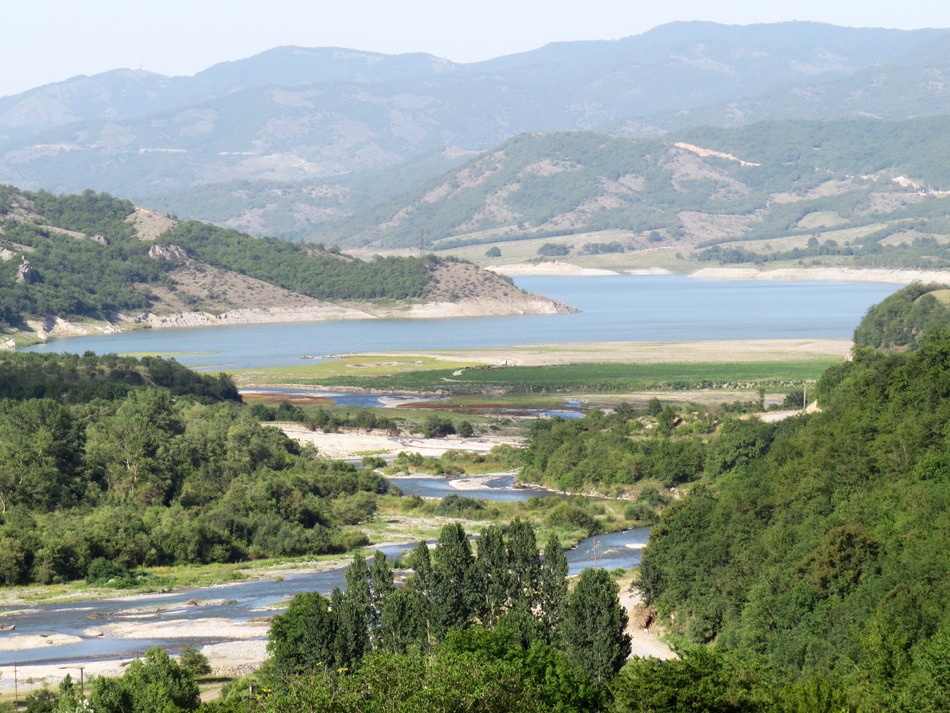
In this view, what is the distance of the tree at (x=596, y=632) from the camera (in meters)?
39.5

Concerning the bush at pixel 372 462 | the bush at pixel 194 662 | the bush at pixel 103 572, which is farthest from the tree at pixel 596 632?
the bush at pixel 372 462

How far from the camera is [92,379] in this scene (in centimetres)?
9750

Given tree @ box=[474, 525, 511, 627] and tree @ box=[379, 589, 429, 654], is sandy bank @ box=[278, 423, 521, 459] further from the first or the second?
tree @ box=[379, 589, 429, 654]

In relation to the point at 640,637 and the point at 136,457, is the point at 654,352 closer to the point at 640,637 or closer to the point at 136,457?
the point at 136,457

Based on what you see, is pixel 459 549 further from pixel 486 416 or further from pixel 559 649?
pixel 486 416

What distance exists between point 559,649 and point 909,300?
116 meters

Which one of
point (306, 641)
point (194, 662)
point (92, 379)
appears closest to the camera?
point (306, 641)

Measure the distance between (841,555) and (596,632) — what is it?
8.50m

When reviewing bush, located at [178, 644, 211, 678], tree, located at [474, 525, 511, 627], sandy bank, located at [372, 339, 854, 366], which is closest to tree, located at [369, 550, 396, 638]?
tree, located at [474, 525, 511, 627]

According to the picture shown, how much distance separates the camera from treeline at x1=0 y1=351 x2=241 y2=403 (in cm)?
8775

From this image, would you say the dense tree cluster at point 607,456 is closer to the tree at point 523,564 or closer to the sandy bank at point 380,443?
the sandy bank at point 380,443

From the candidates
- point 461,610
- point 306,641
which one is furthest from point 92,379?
point 306,641

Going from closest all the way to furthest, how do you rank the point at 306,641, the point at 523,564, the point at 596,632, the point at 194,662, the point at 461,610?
the point at 306,641
the point at 596,632
the point at 194,662
the point at 461,610
the point at 523,564

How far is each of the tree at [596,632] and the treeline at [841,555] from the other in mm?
3500
